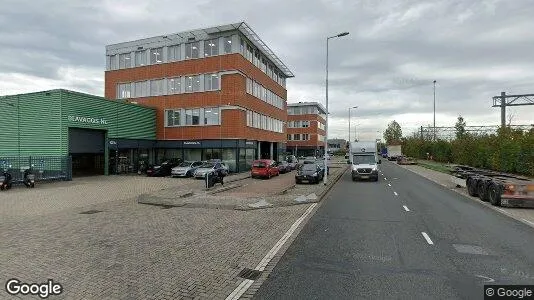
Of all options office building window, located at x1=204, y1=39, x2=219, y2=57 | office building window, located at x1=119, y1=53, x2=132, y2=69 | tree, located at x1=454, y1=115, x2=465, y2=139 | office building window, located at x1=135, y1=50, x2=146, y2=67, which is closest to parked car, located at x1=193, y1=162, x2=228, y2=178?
office building window, located at x1=204, y1=39, x2=219, y2=57

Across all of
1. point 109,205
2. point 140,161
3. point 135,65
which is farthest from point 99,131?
point 109,205

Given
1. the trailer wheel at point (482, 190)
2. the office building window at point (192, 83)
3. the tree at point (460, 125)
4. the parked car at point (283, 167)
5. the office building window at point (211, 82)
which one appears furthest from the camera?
the tree at point (460, 125)

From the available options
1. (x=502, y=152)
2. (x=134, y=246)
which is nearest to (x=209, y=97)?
(x=134, y=246)

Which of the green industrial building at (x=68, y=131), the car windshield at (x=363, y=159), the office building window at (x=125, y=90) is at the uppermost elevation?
the office building window at (x=125, y=90)

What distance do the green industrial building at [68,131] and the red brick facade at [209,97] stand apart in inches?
143

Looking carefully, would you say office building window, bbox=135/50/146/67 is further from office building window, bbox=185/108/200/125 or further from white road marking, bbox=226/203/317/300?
white road marking, bbox=226/203/317/300

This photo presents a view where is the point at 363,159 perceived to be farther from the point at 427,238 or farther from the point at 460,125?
the point at 460,125

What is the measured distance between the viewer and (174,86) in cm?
3794

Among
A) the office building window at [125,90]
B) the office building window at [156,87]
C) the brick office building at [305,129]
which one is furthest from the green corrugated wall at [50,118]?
the brick office building at [305,129]

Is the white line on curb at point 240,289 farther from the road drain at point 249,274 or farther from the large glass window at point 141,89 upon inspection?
the large glass window at point 141,89

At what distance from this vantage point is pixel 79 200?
55.1ft

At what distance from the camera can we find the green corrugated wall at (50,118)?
88.1ft

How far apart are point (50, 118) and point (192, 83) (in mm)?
14207

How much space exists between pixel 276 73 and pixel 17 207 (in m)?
41.4
